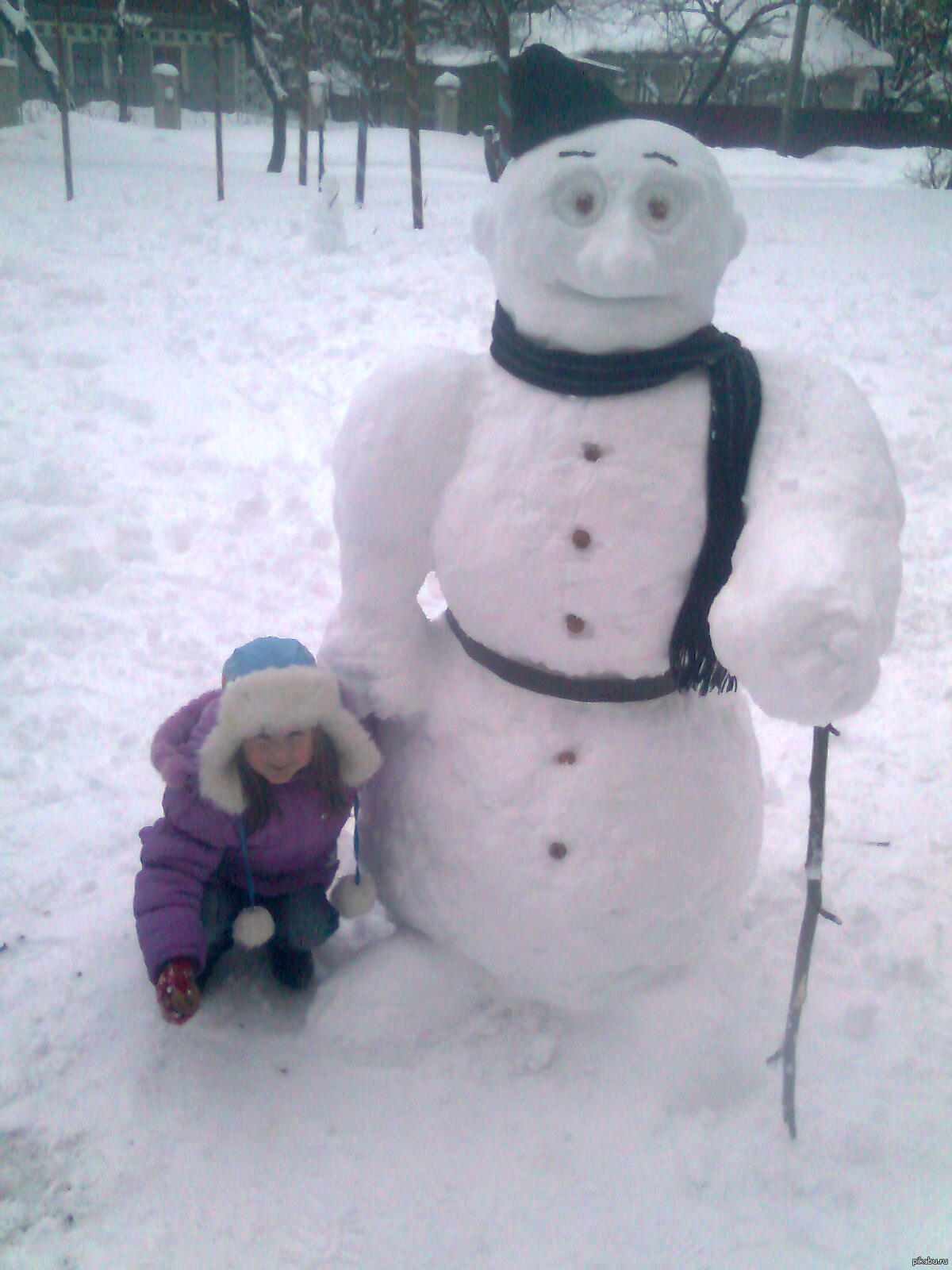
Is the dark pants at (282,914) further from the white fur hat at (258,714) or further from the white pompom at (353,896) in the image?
the white fur hat at (258,714)

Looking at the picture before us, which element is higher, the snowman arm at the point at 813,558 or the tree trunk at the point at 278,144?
the tree trunk at the point at 278,144

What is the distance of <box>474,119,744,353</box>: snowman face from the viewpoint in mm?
1540

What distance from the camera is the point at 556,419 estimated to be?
1648 mm

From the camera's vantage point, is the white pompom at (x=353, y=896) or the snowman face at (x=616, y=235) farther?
the white pompom at (x=353, y=896)

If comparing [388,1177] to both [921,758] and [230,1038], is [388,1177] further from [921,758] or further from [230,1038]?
[921,758]

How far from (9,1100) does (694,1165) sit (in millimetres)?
1186

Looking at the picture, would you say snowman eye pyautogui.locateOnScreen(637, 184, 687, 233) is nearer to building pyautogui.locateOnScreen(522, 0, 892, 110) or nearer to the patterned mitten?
the patterned mitten

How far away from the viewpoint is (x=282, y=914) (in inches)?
78.5

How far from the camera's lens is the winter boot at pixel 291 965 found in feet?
6.65

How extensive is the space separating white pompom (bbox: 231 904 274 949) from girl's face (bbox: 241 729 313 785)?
→ 0.26m

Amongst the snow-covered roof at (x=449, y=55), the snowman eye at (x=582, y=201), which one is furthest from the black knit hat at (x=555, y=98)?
the snow-covered roof at (x=449, y=55)

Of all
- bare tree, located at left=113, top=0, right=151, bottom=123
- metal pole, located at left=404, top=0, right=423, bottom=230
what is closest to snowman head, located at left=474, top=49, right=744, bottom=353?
metal pole, located at left=404, top=0, right=423, bottom=230

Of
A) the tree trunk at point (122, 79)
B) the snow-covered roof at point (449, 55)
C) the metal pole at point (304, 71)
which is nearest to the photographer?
the metal pole at point (304, 71)

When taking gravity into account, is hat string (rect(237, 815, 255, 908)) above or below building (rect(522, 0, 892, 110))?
below
